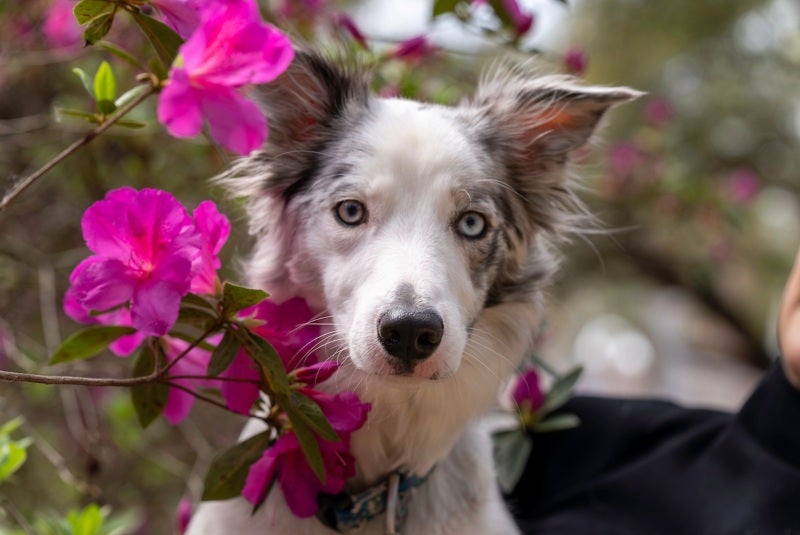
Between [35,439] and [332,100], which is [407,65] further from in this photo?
[35,439]

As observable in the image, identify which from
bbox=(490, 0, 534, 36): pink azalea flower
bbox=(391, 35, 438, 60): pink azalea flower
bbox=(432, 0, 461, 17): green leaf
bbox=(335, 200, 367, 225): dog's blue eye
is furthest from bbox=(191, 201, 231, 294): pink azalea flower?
bbox=(391, 35, 438, 60): pink azalea flower

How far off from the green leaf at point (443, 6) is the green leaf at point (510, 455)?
1324 millimetres

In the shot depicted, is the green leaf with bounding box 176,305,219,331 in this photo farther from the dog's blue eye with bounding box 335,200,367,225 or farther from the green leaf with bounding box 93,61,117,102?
the dog's blue eye with bounding box 335,200,367,225

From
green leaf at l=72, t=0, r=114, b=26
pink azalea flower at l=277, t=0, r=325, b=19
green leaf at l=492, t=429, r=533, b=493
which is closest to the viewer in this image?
green leaf at l=72, t=0, r=114, b=26

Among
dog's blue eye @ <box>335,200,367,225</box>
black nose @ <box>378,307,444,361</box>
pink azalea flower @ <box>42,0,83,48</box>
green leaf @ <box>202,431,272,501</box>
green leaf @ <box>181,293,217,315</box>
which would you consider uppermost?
pink azalea flower @ <box>42,0,83,48</box>

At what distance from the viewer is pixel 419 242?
191 cm

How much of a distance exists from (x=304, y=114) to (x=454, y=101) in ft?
2.95

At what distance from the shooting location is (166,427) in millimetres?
3926

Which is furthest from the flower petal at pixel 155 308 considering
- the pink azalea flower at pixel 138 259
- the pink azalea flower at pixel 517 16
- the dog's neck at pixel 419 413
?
the pink azalea flower at pixel 517 16

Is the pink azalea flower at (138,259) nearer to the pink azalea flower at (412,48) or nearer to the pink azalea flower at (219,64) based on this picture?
the pink azalea flower at (219,64)

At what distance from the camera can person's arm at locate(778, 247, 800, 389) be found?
7.50 ft

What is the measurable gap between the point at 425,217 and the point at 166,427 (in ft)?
7.96

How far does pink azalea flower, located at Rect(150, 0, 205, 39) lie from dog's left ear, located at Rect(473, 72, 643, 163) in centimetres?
107

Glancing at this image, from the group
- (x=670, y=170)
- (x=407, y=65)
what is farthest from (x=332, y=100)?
(x=670, y=170)
